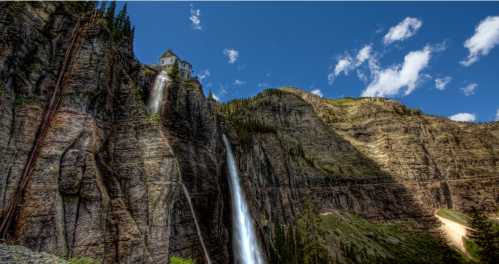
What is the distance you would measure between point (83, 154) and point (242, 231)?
1018 inches

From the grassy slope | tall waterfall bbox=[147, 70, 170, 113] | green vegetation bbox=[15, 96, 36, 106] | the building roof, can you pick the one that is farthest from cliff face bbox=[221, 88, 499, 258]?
green vegetation bbox=[15, 96, 36, 106]

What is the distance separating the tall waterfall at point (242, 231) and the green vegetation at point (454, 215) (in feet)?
265

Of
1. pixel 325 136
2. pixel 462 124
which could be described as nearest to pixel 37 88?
pixel 325 136

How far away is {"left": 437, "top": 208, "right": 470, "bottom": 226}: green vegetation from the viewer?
276ft

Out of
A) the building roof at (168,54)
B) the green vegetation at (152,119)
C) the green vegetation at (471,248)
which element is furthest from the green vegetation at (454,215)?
the building roof at (168,54)

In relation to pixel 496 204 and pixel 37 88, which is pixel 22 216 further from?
pixel 496 204

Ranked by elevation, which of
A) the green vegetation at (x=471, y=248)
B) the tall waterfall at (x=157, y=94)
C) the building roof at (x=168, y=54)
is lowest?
the green vegetation at (x=471, y=248)

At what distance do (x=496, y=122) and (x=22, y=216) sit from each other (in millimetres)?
150166

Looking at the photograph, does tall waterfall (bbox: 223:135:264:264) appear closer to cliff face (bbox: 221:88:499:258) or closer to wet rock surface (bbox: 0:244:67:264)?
wet rock surface (bbox: 0:244:67:264)

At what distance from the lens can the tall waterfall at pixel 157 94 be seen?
2950 cm

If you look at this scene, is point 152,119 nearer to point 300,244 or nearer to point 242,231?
point 242,231

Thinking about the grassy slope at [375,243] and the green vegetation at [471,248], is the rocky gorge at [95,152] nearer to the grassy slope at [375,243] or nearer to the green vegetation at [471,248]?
the grassy slope at [375,243]

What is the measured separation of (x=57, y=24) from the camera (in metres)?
21.3

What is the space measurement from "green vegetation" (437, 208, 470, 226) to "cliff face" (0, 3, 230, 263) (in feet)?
308
